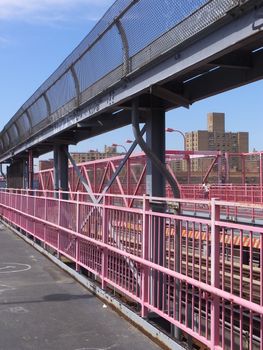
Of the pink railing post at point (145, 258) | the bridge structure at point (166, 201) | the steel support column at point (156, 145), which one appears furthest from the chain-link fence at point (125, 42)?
the pink railing post at point (145, 258)

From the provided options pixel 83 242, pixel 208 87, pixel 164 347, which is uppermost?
pixel 208 87

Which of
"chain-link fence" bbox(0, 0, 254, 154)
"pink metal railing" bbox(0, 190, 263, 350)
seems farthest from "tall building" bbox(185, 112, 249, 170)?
"pink metal railing" bbox(0, 190, 263, 350)

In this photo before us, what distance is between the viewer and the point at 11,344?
5.81 m

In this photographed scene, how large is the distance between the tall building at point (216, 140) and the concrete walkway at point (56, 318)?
54481 mm

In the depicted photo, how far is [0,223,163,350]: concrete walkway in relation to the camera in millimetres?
5875

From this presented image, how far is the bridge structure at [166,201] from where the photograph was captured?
4.73 meters

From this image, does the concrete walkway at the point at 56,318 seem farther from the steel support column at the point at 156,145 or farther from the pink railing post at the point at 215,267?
the steel support column at the point at 156,145

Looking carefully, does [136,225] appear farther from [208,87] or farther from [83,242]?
[83,242]

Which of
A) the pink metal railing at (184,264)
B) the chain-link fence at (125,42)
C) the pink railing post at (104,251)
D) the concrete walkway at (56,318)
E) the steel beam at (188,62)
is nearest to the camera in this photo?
the steel beam at (188,62)

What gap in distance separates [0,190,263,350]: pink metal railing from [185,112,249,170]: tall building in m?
Answer: 55.2

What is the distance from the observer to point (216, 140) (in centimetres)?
6644

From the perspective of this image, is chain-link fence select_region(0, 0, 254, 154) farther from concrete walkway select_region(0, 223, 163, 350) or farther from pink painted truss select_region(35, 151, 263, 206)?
pink painted truss select_region(35, 151, 263, 206)

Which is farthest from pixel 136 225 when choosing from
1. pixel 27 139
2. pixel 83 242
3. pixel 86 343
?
pixel 27 139

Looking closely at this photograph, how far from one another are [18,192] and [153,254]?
1481 centimetres
